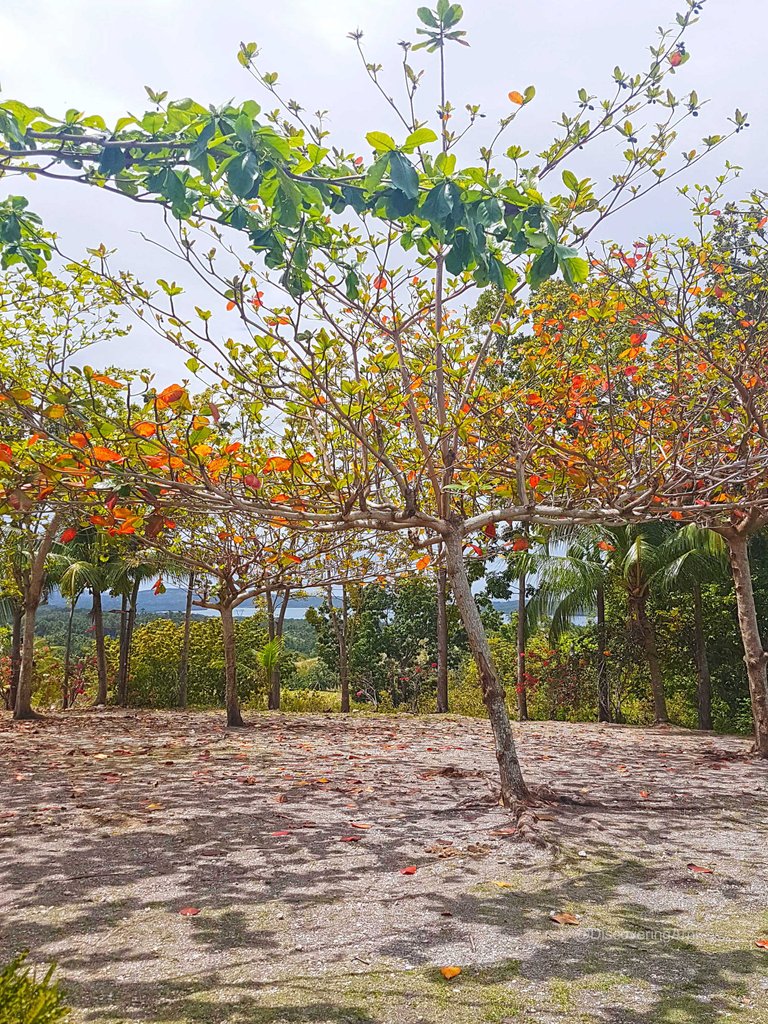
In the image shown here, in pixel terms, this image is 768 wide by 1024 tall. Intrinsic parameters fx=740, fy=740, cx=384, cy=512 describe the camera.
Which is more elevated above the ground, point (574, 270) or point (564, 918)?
point (574, 270)

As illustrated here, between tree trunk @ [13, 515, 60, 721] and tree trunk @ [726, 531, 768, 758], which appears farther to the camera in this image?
tree trunk @ [13, 515, 60, 721]

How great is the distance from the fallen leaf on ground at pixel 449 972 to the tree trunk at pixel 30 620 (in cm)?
1081

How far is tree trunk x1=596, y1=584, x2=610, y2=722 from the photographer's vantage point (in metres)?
14.7

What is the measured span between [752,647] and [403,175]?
26.0ft

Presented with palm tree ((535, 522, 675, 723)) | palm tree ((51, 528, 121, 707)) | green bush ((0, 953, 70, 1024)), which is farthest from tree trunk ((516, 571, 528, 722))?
green bush ((0, 953, 70, 1024))

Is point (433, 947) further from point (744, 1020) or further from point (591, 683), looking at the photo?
point (591, 683)

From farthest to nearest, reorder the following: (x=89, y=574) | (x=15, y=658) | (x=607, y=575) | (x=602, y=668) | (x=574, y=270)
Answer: (x=15, y=658), (x=89, y=574), (x=602, y=668), (x=607, y=575), (x=574, y=270)

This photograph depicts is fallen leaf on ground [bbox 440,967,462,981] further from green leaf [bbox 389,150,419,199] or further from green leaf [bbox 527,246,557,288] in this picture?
green leaf [bbox 389,150,419,199]

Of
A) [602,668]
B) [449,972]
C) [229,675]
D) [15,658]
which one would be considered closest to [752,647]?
[602,668]

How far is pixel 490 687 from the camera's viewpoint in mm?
5672

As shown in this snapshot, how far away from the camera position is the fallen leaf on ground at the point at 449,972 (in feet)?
9.21

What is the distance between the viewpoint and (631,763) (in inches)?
329

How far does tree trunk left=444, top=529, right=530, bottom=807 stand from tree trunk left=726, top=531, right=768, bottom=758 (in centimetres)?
430

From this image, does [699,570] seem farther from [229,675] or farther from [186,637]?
[186,637]
